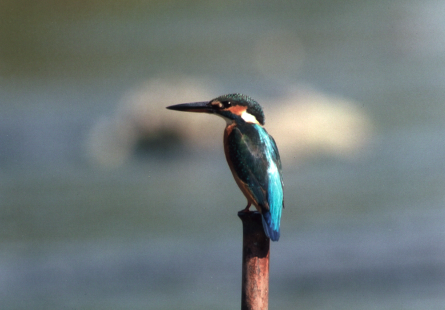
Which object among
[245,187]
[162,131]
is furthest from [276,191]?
[162,131]

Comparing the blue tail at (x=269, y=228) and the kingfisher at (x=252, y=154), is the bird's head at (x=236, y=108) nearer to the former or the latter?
the kingfisher at (x=252, y=154)

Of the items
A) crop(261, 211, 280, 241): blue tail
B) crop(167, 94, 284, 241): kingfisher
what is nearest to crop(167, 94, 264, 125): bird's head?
crop(167, 94, 284, 241): kingfisher

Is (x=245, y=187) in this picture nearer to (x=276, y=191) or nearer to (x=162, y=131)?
(x=276, y=191)

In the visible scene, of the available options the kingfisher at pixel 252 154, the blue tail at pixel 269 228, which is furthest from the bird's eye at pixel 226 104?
the blue tail at pixel 269 228

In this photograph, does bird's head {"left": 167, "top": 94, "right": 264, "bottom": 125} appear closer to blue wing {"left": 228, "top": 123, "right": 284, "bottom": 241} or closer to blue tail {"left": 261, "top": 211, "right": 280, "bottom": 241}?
blue wing {"left": 228, "top": 123, "right": 284, "bottom": 241}

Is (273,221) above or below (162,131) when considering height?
below

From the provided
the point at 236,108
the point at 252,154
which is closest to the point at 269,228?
the point at 252,154

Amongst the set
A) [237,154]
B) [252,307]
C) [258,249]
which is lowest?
[252,307]

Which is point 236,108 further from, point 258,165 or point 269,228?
point 269,228
